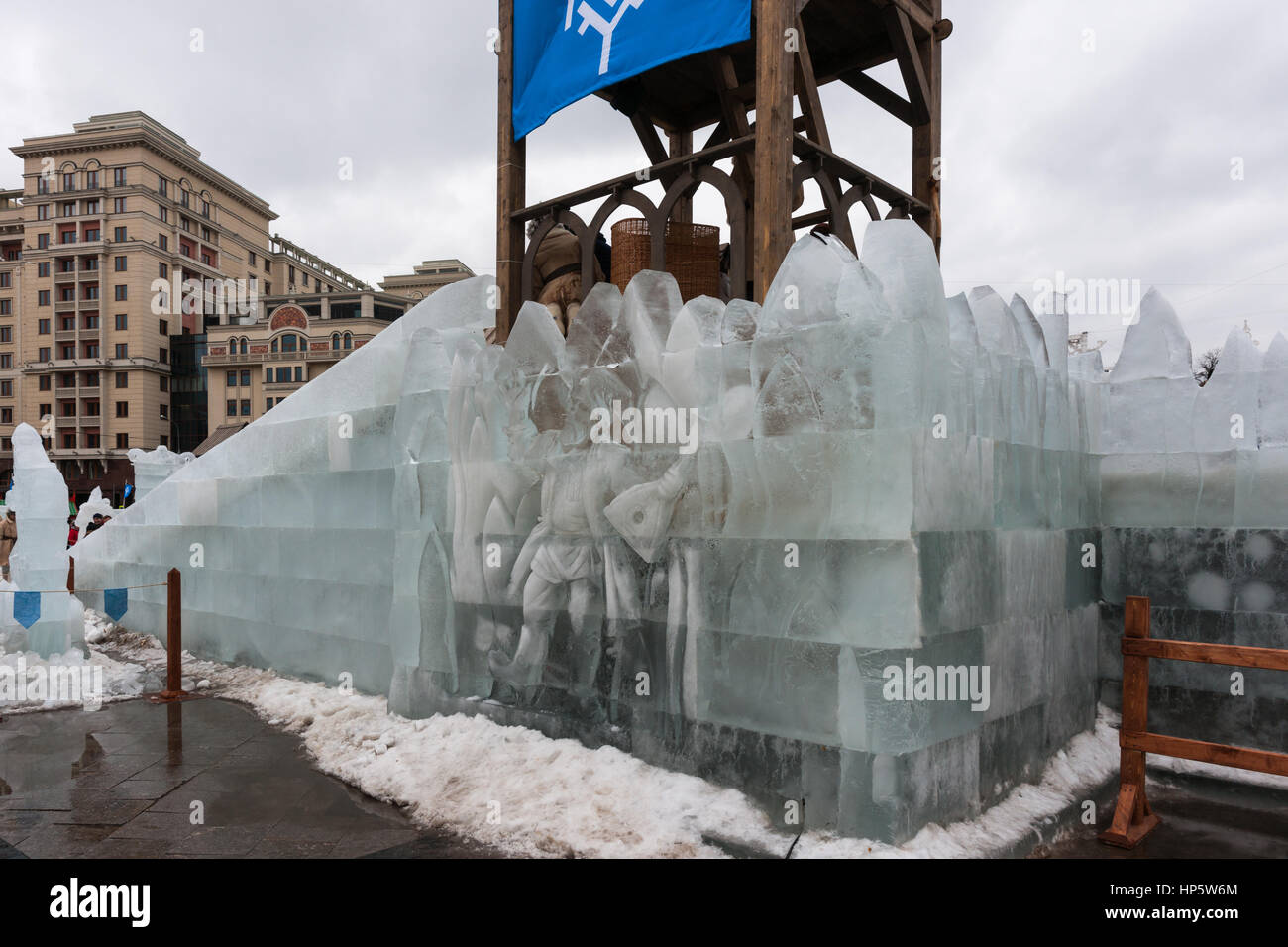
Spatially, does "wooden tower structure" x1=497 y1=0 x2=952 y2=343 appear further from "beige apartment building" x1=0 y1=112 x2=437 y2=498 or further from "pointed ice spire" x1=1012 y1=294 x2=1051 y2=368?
"beige apartment building" x1=0 y1=112 x2=437 y2=498

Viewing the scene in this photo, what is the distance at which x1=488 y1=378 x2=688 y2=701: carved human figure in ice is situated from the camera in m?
5.34

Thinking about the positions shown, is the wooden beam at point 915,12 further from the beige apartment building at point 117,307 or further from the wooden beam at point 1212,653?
the beige apartment building at point 117,307

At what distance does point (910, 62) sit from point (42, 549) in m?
9.98

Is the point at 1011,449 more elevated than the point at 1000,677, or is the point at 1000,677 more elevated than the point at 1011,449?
the point at 1011,449

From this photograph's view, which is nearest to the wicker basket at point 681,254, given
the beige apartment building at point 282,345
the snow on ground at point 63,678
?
the snow on ground at point 63,678

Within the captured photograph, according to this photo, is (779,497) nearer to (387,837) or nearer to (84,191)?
(387,837)

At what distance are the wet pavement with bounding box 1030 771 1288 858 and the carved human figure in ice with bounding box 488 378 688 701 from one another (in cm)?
276

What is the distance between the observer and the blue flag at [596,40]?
6.01 metres

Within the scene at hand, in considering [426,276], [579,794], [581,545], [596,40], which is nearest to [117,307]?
[426,276]

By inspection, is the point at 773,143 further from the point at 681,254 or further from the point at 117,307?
the point at 117,307

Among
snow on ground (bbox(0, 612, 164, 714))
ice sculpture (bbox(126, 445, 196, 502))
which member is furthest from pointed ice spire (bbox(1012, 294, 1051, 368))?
ice sculpture (bbox(126, 445, 196, 502))
